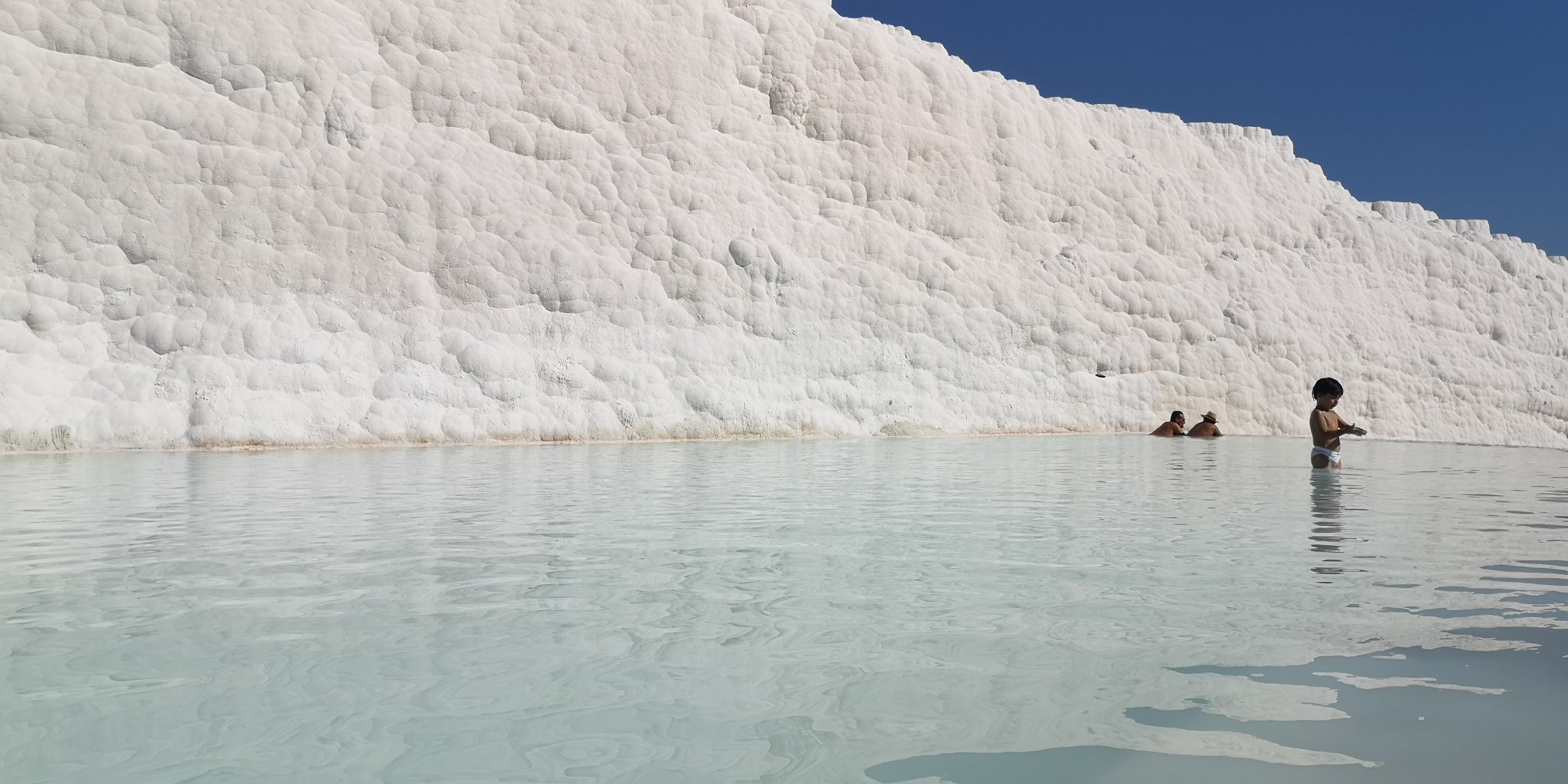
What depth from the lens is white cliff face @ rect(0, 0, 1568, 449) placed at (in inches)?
587

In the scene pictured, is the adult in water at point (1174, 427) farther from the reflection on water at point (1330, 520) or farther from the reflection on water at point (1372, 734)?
the reflection on water at point (1372, 734)

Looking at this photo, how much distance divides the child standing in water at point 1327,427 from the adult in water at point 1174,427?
32.0ft

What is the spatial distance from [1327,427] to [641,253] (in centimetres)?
1179

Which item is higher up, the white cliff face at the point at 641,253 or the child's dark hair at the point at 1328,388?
the white cliff face at the point at 641,253

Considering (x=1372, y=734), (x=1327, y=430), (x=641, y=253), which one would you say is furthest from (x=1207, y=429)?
(x=1372, y=734)

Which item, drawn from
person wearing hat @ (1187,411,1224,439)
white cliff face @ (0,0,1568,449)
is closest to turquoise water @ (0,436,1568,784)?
white cliff face @ (0,0,1568,449)

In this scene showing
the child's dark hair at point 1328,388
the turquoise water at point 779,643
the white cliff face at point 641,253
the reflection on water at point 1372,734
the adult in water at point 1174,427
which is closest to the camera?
the reflection on water at point 1372,734

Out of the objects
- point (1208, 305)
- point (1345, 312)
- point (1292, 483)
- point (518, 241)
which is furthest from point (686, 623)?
point (1345, 312)

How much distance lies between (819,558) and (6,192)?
51.3 feet

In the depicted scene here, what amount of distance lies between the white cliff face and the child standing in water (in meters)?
9.32

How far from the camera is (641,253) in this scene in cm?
1819

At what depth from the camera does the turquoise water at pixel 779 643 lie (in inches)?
82.0

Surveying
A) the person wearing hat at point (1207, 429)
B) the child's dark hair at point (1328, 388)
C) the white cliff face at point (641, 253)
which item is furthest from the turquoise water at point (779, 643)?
the person wearing hat at point (1207, 429)

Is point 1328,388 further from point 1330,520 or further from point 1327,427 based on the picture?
point 1330,520
